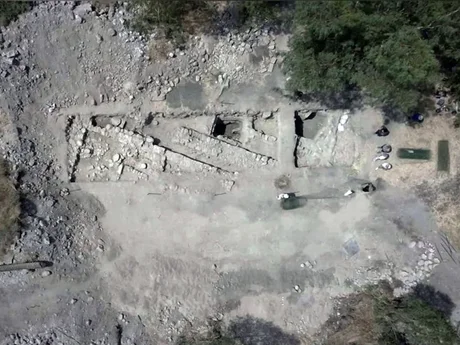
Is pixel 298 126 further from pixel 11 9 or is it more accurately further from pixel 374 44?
pixel 11 9

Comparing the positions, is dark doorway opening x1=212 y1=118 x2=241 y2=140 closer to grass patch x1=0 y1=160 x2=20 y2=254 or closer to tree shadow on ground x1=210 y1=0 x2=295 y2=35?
tree shadow on ground x1=210 y1=0 x2=295 y2=35

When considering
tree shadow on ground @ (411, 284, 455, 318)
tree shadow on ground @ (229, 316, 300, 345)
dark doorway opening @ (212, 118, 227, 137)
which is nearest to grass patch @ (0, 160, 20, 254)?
dark doorway opening @ (212, 118, 227, 137)

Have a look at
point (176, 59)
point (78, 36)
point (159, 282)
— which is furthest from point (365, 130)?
point (78, 36)

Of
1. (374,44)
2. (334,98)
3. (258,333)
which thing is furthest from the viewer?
(334,98)

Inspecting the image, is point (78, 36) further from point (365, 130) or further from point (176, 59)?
point (365, 130)

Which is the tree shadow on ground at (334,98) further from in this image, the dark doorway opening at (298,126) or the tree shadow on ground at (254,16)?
the tree shadow on ground at (254,16)

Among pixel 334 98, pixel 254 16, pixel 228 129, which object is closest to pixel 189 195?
pixel 228 129

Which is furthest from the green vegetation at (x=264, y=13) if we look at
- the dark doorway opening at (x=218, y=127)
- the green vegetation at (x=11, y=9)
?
the green vegetation at (x=11, y=9)
